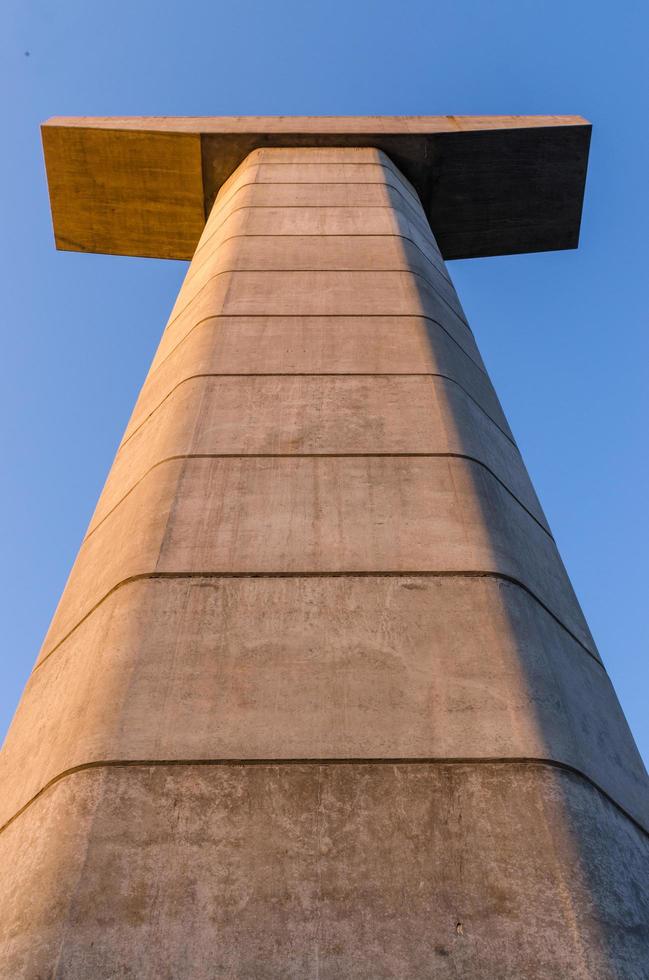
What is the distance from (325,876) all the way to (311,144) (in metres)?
8.93

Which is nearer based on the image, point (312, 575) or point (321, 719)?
point (321, 719)

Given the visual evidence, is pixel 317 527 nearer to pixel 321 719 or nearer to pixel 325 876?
pixel 321 719

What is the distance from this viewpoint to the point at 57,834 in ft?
8.99

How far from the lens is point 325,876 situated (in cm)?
260

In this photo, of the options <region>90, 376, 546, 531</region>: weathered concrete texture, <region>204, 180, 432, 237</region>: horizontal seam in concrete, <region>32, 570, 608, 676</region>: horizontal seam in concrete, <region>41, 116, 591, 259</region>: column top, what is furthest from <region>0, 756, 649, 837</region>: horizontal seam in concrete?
<region>41, 116, 591, 259</region>: column top

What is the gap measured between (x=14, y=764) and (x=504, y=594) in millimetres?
2042

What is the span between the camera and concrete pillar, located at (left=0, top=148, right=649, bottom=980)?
249 centimetres

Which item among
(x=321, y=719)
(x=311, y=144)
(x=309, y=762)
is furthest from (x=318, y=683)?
(x=311, y=144)

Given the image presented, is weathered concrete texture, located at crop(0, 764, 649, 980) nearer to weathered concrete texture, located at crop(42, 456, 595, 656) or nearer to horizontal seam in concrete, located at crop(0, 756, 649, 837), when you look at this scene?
horizontal seam in concrete, located at crop(0, 756, 649, 837)

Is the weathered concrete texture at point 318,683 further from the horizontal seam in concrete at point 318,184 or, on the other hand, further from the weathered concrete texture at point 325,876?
the horizontal seam in concrete at point 318,184

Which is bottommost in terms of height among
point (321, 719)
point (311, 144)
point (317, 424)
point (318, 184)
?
point (321, 719)

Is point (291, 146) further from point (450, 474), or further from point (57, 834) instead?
point (57, 834)

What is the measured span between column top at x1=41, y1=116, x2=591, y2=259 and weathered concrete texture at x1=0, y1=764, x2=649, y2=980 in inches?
341

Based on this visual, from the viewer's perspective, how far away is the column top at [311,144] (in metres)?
10.1
